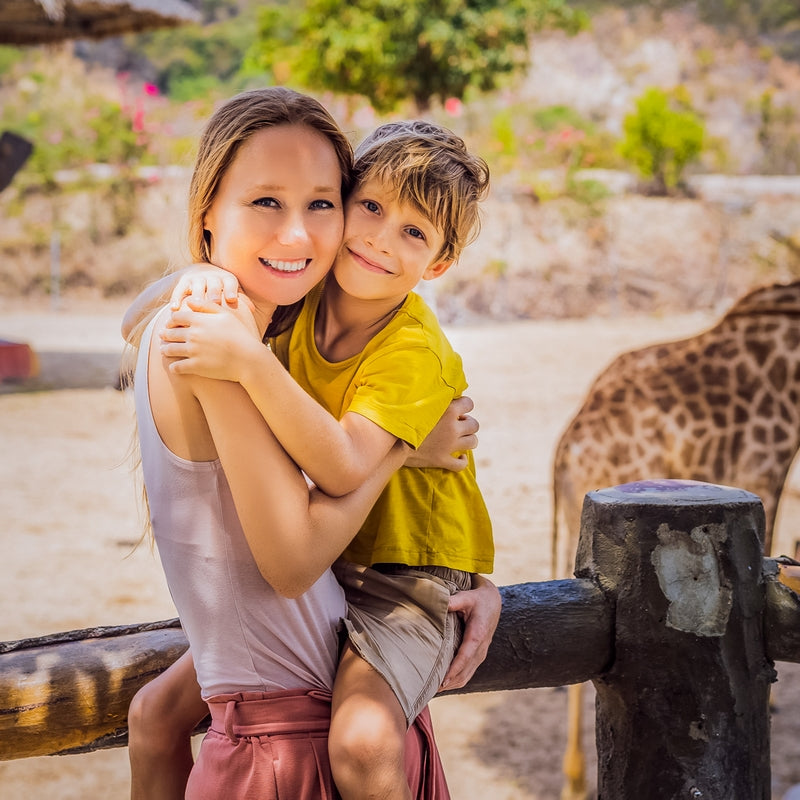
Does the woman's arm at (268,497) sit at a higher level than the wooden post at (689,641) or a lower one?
higher

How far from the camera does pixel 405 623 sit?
1.44 meters

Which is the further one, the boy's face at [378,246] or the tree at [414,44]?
the tree at [414,44]

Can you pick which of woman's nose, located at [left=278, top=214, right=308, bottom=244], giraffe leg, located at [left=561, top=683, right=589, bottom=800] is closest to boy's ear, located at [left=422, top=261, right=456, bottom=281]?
woman's nose, located at [left=278, top=214, right=308, bottom=244]

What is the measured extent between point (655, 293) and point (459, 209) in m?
13.4

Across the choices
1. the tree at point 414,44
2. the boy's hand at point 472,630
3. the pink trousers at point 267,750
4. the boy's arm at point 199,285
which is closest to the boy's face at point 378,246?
the boy's arm at point 199,285

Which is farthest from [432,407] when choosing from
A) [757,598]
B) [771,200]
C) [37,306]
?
[771,200]

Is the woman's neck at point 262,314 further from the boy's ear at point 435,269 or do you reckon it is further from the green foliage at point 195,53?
the green foliage at point 195,53

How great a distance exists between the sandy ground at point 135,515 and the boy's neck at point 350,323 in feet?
1.13

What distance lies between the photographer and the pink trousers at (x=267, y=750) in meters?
1.31

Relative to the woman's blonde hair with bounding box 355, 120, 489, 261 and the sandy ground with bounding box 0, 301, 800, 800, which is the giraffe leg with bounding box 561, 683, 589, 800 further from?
the woman's blonde hair with bounding box 355, 120, 489, 261

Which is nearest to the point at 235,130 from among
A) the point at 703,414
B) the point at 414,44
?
the point at 703,414

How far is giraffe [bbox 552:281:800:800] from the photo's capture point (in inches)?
156

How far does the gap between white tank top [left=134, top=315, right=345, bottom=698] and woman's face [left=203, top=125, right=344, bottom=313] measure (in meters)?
0.16

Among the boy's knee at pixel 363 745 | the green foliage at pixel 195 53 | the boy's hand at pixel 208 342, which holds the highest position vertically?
the green foliage at pixel 195 53
